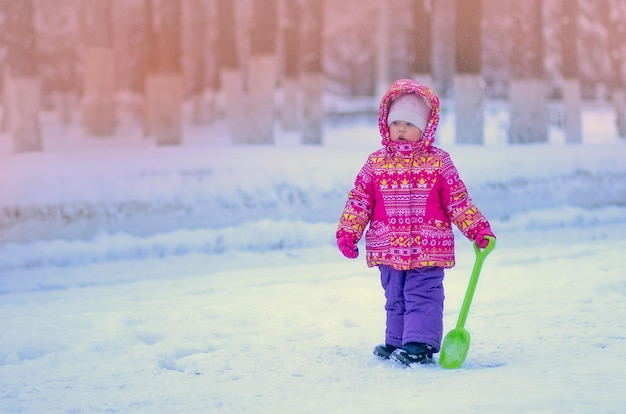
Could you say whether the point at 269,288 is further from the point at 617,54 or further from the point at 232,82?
the point at 617,54

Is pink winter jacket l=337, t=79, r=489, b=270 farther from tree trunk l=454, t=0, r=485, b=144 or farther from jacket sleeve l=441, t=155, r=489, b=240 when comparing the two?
tree trunk l=454, t=0, r=485, b=144

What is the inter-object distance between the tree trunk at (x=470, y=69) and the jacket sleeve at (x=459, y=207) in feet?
40.6

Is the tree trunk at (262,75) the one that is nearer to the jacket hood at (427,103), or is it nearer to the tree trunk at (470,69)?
the tree trunk at (470,69)

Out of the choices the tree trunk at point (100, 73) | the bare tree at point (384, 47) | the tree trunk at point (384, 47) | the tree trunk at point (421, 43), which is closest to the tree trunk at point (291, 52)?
the tree trunk at point (421, 43)

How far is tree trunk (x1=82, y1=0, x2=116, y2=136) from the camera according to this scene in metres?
24.2

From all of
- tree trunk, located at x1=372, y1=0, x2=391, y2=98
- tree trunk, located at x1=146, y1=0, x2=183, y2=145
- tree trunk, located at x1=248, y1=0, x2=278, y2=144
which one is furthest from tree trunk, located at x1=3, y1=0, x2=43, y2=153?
tree trunk, located at x1=372, y1=0, x2=391, y2=98

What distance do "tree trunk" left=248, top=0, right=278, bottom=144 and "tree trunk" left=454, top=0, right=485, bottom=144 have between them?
3.04 meters

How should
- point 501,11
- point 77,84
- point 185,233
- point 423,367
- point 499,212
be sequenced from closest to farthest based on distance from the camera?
point 423,367, point 185,233, point 499,212, point 501,11, point 77,84

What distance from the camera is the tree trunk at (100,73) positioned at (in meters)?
24.2

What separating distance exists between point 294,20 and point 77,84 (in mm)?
19233

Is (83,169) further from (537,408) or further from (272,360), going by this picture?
(537,408)

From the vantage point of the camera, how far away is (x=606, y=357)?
→ 5.40 meters

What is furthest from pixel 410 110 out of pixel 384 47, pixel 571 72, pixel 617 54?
pixel 384 47

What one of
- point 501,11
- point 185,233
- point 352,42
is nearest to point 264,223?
point 185,233
